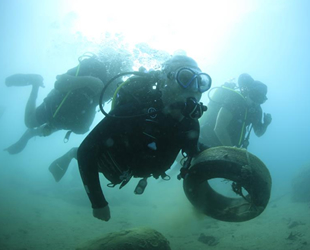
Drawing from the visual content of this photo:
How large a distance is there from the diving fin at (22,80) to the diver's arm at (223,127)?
20.5 ft

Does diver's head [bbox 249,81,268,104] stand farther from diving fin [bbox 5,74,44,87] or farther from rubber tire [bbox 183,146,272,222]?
diving fin [bbox 5,74,44,87]

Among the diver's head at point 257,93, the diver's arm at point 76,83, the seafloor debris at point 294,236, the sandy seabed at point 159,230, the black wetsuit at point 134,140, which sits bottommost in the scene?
the sandy seabed at point 159,230

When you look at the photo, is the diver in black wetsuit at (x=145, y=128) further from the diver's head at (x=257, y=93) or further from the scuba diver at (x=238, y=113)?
the diver's head at (x=257, y=93)

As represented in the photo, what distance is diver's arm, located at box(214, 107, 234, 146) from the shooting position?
17.3ft

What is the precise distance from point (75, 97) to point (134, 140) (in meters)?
2.99

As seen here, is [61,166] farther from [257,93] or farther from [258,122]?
[257,93]

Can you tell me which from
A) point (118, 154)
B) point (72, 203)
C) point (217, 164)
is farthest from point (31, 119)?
point (72, 203)

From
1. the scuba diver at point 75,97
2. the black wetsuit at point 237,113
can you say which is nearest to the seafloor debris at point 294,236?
the black wetsuit at point 237,113

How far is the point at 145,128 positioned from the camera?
270 cm

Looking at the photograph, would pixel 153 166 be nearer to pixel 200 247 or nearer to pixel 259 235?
pixel 200 247

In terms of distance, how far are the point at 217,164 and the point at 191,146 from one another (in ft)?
2.01

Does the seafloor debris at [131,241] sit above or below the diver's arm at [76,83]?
below

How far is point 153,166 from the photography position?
9.80 feet

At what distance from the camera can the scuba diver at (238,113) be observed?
5.46 meters
